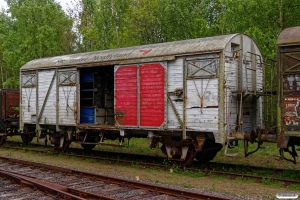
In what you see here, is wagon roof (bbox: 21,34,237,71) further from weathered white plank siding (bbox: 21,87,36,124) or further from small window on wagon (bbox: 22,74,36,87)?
weathered white plank siding (bbox: 21,87,36,124)

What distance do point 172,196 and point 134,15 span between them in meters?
22.7

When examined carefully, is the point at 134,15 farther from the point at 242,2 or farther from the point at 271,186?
the point at 271,186

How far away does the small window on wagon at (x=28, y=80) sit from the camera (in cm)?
1588

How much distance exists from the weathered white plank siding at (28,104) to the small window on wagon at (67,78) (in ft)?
6.60

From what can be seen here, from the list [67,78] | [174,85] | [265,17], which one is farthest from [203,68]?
[265,17]

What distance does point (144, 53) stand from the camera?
1197 centimetres

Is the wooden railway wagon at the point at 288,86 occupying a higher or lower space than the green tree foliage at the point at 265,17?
lower

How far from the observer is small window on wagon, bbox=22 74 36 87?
15.9m

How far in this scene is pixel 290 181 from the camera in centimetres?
927

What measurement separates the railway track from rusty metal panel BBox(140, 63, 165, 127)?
281cm

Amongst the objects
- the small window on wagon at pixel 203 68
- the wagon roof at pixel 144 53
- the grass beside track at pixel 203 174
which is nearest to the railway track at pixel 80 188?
the grass beside track at pixel 203 174

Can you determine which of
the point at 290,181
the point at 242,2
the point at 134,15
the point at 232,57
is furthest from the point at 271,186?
the point at 134,15

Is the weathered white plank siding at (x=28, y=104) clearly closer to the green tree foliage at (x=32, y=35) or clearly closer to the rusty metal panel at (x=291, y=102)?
the rusty metal panel at (x=291, y=102)

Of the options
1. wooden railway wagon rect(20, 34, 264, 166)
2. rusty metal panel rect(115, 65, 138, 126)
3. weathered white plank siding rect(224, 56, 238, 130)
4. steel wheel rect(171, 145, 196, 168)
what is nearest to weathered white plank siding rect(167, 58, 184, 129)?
wooden railway wagon rect(20, 34, 264, 166)
